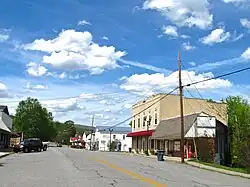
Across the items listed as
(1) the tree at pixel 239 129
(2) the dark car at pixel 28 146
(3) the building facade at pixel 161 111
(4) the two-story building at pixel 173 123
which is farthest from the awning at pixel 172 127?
(2) the dark car at pixel 28 146

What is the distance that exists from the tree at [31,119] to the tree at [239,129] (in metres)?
90.0

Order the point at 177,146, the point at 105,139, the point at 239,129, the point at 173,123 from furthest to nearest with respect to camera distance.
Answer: the point at 105,139 < the point at 173,123 < the point at 177,146 < the point at 239,129

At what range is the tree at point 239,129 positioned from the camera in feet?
95.0

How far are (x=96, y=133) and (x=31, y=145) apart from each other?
67.7 m

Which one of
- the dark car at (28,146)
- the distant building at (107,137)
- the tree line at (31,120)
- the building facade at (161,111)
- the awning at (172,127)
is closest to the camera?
the awning at (172,127)

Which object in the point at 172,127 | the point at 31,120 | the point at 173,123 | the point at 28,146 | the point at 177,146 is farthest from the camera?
the point at 31,120

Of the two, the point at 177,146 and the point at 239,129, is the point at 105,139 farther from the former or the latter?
the point at 239,129

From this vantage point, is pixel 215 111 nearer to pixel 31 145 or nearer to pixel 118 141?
pixel 31 145

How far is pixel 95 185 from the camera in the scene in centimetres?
1451

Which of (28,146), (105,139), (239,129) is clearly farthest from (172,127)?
(105,139)

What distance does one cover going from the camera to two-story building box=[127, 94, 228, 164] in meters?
43.5

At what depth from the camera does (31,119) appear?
4978 inches

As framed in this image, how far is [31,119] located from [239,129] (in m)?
101

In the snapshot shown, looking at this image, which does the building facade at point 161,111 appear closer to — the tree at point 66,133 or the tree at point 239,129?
the tree at point 239,129
